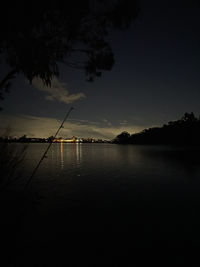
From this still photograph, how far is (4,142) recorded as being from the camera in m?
4.95

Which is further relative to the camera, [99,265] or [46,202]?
[46,202]

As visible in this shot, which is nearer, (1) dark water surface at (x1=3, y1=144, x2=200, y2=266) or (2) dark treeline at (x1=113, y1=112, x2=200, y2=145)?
(1) dark water surface at (x1=3, y1=144, x2=200, y2=266)

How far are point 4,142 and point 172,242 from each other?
728cm

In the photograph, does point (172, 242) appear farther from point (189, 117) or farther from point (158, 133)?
point (158, 133)

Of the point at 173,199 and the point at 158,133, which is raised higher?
the point at 158,133

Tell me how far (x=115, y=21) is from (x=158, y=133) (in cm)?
17236

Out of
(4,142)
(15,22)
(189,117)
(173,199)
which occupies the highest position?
(189,117)

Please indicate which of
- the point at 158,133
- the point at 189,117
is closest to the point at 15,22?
the point at 189,117

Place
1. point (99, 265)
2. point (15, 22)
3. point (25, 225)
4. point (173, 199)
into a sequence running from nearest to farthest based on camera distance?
point (15, 22) < point (99, 265) < point (25, 225) < point (173, 199)

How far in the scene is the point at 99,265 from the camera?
461 centimetres

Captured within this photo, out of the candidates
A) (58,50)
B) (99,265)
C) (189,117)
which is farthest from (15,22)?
(189,117)

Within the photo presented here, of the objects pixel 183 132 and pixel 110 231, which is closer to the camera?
pixel 110 231

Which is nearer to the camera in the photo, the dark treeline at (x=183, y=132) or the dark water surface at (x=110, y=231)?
the dark water surface at (x=110, y=231)

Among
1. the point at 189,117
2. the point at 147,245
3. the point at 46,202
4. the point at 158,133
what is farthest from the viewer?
the point at 158,133
